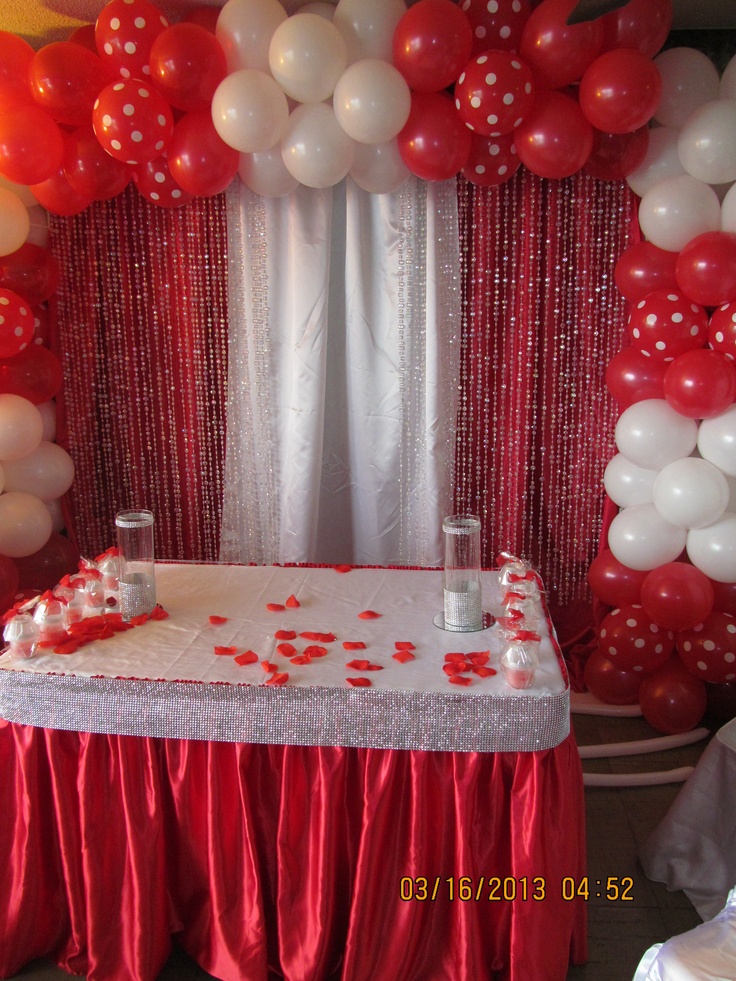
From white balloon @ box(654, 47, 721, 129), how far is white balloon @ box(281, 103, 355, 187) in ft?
3.22

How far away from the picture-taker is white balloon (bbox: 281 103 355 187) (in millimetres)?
2334

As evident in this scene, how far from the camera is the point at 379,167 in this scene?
8.13ft

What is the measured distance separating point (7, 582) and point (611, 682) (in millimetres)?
2110

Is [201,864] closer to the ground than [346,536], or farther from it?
closer to the ground

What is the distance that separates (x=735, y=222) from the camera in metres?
2.29

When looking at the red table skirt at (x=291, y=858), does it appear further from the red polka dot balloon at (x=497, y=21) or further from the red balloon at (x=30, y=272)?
the red polka dot balloon at (x=497, y=21)

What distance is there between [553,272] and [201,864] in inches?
88.3

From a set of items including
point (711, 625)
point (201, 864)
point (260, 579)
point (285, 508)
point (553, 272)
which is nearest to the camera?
point (201, 864)

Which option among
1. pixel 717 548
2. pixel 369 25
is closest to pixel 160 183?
pixel 369 25

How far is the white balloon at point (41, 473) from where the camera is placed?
2812 millimetres

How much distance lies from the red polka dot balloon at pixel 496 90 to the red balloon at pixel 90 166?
107 cm

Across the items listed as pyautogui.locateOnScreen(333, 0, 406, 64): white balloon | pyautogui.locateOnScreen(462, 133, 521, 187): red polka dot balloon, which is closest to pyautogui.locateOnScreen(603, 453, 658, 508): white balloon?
pyautogui.locateOnScreen(462, 133, 521, 187): red polka dot balloon

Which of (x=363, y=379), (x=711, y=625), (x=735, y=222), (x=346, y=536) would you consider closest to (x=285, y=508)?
(x=346, y=536)

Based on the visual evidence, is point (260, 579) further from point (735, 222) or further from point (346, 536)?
point (735, 222)
